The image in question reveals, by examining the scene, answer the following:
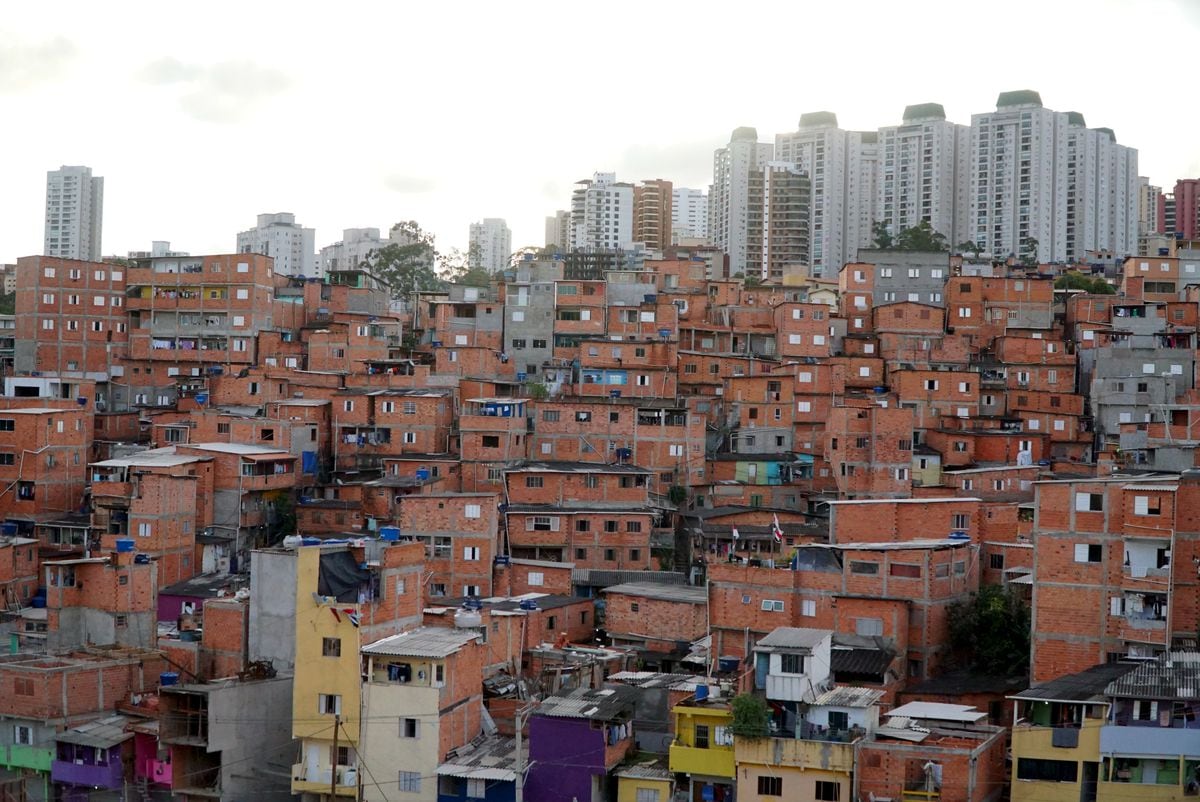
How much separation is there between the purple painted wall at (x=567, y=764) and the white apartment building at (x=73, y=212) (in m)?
87.8

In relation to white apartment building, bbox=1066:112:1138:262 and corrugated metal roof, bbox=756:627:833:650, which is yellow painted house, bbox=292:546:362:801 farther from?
white apartment building, bbox=1066:112:1138:262

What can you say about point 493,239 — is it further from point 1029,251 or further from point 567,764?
point 567,764

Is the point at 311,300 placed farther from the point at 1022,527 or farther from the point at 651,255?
the point at 1022,527

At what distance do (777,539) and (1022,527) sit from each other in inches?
233

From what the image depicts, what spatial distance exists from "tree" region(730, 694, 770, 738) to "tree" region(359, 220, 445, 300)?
4997 cm

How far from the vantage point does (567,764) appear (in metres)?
27.4

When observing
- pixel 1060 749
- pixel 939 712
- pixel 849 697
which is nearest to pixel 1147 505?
pixel 939 712

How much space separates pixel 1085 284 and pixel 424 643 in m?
44.6

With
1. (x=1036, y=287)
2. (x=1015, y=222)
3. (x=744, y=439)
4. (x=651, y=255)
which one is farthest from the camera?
(x=1015, y=222)

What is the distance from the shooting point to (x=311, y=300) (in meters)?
60.1

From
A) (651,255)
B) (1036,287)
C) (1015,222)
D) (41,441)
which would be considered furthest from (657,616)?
(1015,222)

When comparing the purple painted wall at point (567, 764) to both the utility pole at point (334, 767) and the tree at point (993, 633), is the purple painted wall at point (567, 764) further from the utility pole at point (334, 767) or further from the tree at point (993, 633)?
the tree at point (993, 633)

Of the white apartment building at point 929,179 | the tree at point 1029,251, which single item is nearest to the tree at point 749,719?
the tree at point 1029,251

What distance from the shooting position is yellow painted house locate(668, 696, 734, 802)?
2706 centimetres
